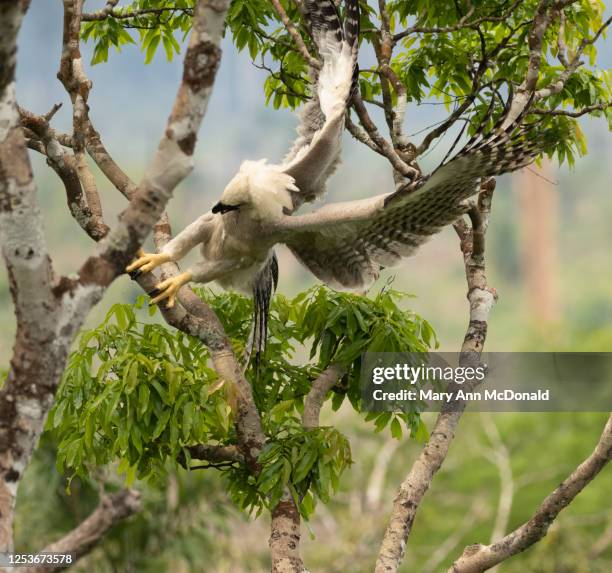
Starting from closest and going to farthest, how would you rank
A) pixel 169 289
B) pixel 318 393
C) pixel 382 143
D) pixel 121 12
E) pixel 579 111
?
pixel 169 289, pixel 318 393, pixel 382 143, pixel 579 111, pixel 121 12

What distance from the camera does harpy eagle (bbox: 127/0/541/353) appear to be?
4.20m

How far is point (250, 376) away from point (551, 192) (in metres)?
48.3

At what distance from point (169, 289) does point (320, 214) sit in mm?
786

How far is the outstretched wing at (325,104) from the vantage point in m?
4.44

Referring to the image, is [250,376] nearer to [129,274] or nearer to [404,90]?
[129,274]

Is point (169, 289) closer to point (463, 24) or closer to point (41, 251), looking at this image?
point (41, 251)

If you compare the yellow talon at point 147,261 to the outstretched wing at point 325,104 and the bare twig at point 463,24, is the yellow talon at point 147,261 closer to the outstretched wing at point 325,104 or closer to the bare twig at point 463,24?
the outstretched wing at point 325,104

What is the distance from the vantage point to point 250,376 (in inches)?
178

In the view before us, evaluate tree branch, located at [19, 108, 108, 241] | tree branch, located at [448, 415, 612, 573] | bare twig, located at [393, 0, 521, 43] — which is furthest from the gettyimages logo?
bare twig, located at [393, 0, 521, 43]

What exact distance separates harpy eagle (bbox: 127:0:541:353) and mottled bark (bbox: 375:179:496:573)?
448 mm

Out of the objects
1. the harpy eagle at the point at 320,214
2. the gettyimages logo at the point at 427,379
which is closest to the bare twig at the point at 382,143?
the harpy eagle at the point at 320,214

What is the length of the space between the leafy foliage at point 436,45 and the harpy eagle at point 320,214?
294mm

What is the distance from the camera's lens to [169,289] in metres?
4.19

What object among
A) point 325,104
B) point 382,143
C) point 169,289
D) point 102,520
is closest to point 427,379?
point 382,143
